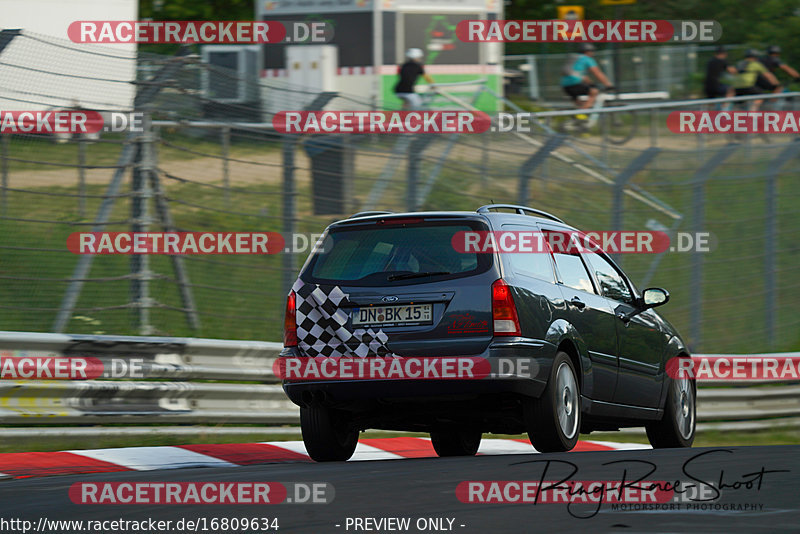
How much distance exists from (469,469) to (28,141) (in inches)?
190

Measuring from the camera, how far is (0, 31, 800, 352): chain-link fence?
10648mm

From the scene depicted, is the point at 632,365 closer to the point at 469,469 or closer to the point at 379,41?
the point at 469,469

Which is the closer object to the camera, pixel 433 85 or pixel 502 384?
pixel 502 384

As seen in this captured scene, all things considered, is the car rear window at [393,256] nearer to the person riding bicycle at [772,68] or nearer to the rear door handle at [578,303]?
the rear door handle at [578,303]

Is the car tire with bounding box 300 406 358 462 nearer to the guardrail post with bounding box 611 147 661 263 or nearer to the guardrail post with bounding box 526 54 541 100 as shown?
the guardrail post with bounding box 611 147 661 263

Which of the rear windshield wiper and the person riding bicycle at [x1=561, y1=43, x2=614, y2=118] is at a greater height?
the person riding bicycle at [x1=561, y1=43, x2=614, y2=118]

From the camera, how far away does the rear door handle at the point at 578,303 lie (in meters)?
9.15

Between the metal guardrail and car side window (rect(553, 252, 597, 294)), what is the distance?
2573 mm

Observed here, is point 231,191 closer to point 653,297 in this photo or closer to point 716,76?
point 653,297

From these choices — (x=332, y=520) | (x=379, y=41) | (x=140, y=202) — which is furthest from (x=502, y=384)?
(x=379, y=41)

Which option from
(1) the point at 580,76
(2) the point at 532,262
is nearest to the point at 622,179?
(2) the point at 532,262

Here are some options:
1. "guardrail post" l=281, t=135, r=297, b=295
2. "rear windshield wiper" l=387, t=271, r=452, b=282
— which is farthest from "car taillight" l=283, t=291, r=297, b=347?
"guardrail post" l=281, t=135, r=297, b=295

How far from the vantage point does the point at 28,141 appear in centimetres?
1055

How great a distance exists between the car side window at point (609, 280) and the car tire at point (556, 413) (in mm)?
1182
